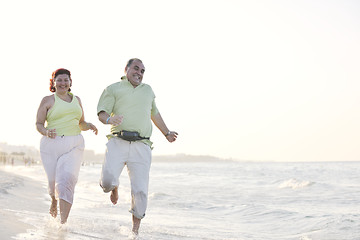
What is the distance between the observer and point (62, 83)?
534 centimetres

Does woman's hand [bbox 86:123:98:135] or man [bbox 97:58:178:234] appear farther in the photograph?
woman's hand [bbox 86:123:98:135]

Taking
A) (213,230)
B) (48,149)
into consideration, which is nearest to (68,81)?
(48,149)

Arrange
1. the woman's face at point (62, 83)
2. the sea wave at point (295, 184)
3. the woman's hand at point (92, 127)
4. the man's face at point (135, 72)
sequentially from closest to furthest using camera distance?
the man's face at point (135, 72)
the woman's face at point (62, 83)
the woman's hand at point (92, 127)
the sea wave at point (295, 184)

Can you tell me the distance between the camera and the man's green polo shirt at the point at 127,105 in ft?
16.8

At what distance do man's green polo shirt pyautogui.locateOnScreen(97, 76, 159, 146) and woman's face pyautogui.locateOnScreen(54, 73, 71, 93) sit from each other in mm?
475

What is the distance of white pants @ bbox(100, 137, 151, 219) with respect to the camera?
5.13 m

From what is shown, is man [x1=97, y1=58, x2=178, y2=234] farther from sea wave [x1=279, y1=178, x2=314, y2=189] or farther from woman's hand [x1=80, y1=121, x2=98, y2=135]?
sea wave [x1=279, y1=178, x2=314, y2=189]

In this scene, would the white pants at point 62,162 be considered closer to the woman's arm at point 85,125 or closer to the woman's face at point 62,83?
the woman's arm at point 85,125

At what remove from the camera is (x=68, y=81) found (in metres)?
5.38

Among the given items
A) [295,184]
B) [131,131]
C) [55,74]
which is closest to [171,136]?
[131,131]

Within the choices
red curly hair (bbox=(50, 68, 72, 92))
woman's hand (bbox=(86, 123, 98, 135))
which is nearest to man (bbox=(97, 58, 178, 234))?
woman's hand (bbox=(86, 123, 98, 135))

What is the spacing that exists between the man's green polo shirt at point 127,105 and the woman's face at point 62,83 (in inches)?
18.7

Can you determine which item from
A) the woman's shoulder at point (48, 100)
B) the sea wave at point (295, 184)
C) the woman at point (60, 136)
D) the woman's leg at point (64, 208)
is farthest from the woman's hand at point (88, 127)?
the sea wave at point (295, 184)

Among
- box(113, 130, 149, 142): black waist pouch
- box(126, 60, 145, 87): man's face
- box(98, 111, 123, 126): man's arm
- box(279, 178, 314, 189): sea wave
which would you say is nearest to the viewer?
box(98, 111, 123, 126): man's arm
